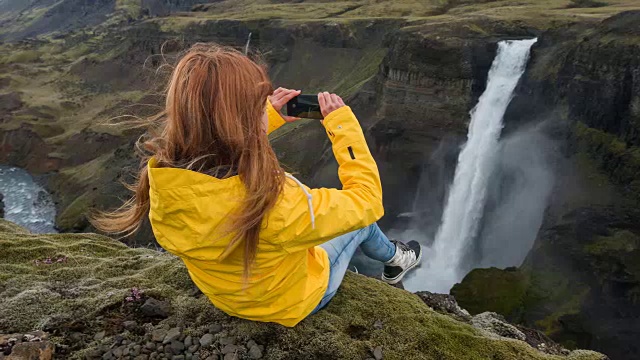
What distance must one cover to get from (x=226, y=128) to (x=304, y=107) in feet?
5.35

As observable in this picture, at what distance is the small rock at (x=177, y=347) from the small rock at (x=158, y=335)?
20 cm

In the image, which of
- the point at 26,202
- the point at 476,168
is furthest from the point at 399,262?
the point at 26,202

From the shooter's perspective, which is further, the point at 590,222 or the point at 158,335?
the point at 590,222

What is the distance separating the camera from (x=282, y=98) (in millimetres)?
5477

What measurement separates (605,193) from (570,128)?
17.2 ft

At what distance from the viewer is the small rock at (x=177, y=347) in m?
6.08

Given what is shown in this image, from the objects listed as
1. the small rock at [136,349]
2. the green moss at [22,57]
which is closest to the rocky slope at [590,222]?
the small rock at [136,349]

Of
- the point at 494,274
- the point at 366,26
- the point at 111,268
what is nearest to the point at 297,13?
the point at 366,26

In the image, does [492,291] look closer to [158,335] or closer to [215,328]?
[215,328]

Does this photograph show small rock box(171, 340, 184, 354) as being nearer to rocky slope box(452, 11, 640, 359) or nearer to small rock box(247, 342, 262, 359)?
small rock box(247, 342, 262, 359)

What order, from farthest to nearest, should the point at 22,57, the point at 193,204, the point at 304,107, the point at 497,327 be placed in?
the point at 22,57, the point at 497,327, the point at 304,107, the point at 193,204

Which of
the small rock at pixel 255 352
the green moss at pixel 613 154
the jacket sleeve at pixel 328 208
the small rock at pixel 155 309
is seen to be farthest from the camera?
the green moss at pixel 613 154

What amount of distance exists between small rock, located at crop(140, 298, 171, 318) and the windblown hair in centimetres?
352

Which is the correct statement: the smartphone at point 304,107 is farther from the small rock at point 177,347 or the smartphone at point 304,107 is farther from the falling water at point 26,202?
the falling water at point 26,202
